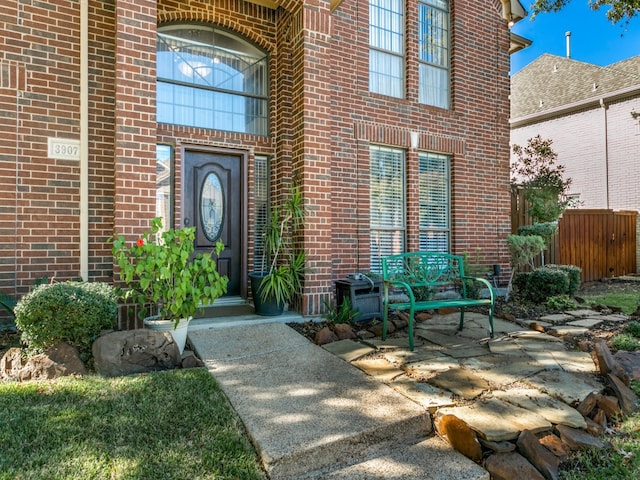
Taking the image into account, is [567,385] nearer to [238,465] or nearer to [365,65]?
[238,465]

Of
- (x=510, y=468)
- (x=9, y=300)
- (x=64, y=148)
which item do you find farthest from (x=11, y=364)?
(x=510, y=468)

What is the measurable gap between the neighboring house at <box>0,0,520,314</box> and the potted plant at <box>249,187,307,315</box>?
158 millimetres

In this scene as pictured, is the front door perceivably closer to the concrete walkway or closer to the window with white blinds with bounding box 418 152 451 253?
the concrete walkway

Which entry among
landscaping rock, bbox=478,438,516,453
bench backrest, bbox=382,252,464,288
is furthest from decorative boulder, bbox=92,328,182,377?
bench backrest, bbox=382,252,464,288

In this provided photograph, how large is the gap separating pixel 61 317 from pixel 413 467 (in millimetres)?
2830

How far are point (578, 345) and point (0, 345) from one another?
5628 mm

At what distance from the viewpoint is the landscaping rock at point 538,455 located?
84.0 inches

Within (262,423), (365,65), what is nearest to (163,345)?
(262,423)

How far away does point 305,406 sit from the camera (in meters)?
2.66

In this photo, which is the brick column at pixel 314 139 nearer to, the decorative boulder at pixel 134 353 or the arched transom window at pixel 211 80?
the arched transom window at pixel 211 80

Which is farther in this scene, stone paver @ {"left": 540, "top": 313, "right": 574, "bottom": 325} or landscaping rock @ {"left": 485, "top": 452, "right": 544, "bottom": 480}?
stone paver @ {"left": 540, "top": 313, "right": 574, "bottom": 325}

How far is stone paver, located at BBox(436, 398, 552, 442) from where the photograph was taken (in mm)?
2311

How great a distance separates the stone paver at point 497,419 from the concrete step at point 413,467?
215mm

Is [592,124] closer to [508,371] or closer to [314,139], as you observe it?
[314,139]
